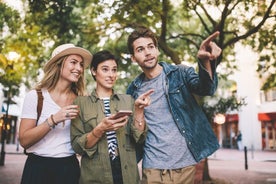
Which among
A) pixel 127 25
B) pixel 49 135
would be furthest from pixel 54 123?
pixel 127 25

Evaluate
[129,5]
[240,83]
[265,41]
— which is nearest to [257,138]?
[240,83]

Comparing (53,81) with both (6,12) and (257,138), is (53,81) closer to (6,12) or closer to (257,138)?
(6,12)

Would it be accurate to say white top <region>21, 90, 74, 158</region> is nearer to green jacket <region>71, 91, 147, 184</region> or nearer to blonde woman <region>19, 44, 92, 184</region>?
blonde woman <region>19, 44, 92, 184</region>

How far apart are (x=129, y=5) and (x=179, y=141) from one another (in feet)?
20.8

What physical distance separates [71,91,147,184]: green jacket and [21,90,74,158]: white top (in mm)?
206

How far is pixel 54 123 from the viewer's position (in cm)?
282

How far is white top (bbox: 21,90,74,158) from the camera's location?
298cm

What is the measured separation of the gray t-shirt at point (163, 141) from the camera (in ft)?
10.2

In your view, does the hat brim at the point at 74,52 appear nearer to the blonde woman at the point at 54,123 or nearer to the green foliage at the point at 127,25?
the blonde woman at the point at 54,123

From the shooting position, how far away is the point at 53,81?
330 centimetres

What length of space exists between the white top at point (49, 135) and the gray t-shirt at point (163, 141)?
86cm

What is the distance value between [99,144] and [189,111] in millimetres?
1063

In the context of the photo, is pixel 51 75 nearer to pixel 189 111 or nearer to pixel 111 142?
pixel 111 142

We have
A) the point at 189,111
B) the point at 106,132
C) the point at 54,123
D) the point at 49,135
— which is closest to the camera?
the point at 54,123
